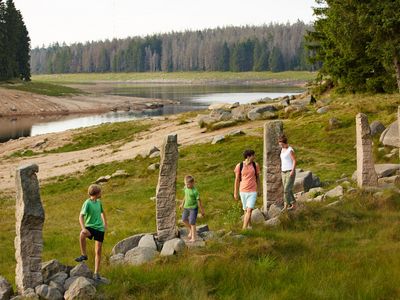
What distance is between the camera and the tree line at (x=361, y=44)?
3008 cm

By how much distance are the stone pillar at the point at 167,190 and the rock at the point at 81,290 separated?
407 cm

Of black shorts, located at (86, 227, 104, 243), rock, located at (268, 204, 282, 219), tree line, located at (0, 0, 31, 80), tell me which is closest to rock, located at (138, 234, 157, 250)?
black shorts, located at (86, 227, 104, 243)

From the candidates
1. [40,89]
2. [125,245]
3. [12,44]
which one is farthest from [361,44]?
[12,44]

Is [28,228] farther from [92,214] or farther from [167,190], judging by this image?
[167,190]

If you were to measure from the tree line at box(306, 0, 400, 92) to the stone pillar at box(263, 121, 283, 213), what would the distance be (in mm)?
16053

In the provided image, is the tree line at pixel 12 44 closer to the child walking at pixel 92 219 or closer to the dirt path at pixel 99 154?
the dirt path at pixel 99 154

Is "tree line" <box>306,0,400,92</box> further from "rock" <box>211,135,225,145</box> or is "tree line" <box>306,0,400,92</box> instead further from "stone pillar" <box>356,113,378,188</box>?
"stone pillar" <box>356,113,378,188</box>

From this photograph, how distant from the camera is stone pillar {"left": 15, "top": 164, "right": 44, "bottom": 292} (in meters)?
10.5

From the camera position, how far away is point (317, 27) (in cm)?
4184

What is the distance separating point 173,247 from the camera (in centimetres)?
1278

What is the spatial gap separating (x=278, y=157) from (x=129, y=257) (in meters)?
5.59

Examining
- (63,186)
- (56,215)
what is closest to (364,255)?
(56,215)

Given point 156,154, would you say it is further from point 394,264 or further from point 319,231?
point 394,264

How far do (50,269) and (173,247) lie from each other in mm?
2882
